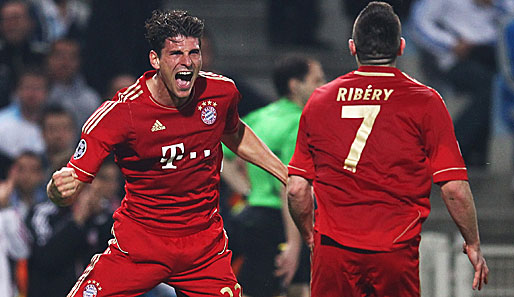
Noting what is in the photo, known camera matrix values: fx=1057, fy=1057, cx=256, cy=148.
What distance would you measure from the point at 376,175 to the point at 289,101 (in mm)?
2243

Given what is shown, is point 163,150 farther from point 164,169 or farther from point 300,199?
point 300,199

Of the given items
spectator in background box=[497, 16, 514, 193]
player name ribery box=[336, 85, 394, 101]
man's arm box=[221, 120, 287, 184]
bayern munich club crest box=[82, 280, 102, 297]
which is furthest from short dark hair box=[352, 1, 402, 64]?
spectator in background box=[497, 16, 514, 193]

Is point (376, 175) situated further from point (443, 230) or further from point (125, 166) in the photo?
point (443, 230)

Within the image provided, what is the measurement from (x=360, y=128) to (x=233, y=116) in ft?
2.43

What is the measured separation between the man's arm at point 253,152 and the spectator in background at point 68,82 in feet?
13.3

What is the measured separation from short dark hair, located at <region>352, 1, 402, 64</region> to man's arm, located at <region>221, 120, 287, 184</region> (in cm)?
79

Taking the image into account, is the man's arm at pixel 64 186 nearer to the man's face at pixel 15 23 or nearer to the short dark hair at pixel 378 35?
the short dark hair at pixel 378 35

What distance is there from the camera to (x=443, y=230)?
29.6ft

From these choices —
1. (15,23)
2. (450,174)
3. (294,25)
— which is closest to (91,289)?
(450,174)

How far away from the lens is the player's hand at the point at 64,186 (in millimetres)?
4820

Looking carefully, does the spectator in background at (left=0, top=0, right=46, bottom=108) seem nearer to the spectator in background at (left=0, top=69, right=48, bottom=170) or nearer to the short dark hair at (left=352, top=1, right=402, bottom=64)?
the spectator in background at (left=0, top=69, right=48, bottom=170)

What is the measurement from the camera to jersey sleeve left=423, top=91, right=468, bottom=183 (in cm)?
473

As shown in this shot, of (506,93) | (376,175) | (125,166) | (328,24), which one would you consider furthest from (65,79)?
(376,175)

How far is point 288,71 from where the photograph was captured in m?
6.92
